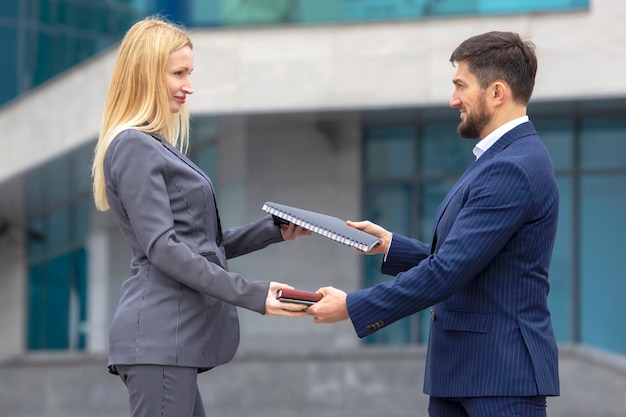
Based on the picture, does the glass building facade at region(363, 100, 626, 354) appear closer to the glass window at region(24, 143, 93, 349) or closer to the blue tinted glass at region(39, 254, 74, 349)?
the glass window at region(24, 143, 93, 349)

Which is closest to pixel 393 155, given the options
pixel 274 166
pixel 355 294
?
pixel 274 166

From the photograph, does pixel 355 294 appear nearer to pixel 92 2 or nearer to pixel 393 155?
pixel 393 155

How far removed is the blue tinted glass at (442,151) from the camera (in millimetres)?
16172

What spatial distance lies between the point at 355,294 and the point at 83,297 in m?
15.3

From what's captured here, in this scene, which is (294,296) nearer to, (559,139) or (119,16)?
(559,139)

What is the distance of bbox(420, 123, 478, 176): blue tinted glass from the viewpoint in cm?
1617

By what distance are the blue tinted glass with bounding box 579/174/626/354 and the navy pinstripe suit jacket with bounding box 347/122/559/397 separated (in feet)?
39.3

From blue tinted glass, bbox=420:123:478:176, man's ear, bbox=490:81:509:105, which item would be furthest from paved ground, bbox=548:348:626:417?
man's ear, bbox=490:81:509:105

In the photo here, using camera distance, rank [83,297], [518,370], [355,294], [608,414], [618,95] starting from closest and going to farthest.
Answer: [518,370] → [355,294] → [608,414] → [618,95] → [83,297]

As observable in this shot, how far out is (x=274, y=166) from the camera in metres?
16.7

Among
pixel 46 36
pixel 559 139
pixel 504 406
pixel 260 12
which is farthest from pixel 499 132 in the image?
pixel 46 36

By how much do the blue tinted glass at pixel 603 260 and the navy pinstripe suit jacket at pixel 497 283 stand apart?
11979 mm

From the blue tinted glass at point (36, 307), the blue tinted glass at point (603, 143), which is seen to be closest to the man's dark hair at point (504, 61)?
the blue tinted glass at point (603, 143)

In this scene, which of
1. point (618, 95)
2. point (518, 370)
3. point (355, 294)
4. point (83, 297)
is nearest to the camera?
point (518, 370)
